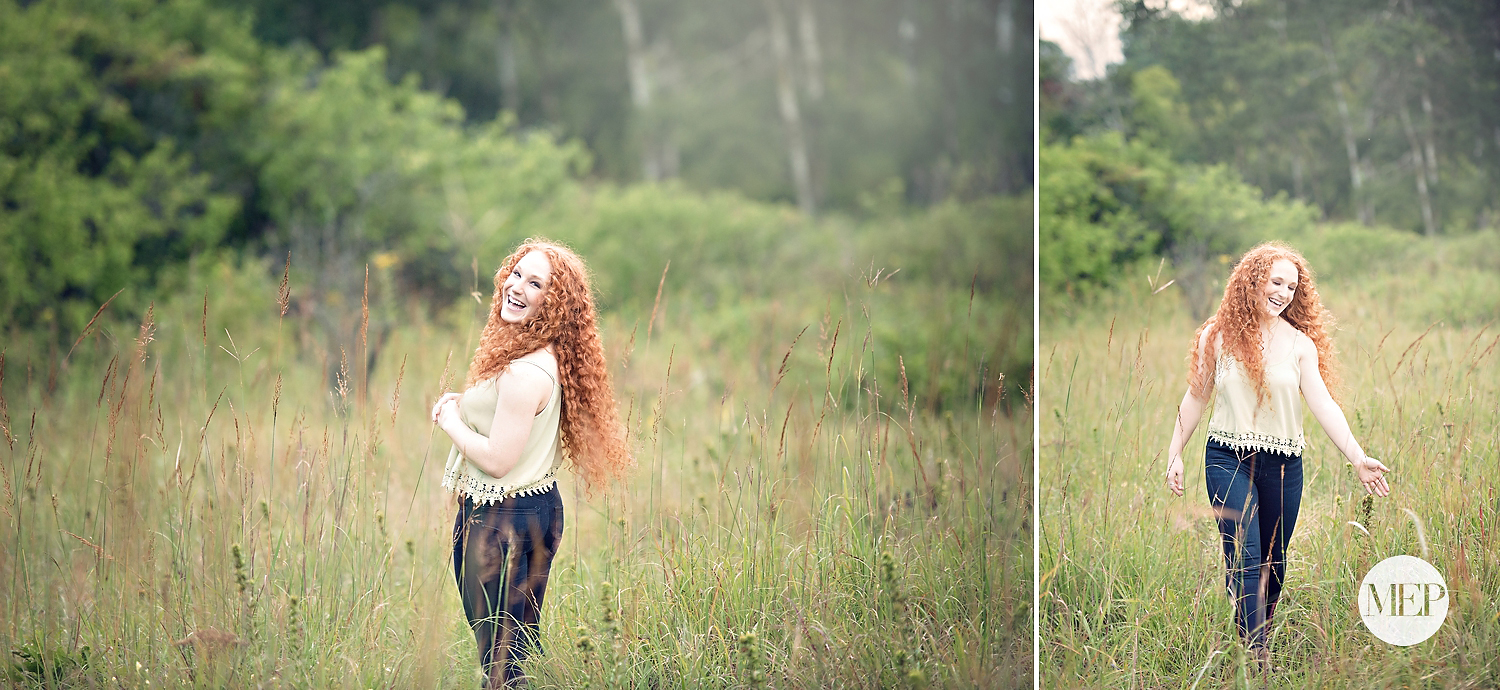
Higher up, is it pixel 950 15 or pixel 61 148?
pixel 950 15

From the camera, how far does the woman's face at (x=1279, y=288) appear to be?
2.54 metres

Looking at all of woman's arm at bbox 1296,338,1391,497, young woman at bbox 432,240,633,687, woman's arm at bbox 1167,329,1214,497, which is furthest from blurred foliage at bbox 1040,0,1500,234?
young woman at bbox 432,240,633,687

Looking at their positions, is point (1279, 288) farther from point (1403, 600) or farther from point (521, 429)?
point (521, 429)

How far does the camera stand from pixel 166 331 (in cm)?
693

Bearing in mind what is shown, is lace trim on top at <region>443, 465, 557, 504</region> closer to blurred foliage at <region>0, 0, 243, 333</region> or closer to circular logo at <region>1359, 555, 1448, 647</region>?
circular logo at <region>1359, 555, 1448, 647</region>

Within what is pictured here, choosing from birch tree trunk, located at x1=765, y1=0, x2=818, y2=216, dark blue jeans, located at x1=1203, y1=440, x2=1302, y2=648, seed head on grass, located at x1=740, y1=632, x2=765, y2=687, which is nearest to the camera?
seed head on grass, located at x1=740, y1=632, x2=765, y2=687

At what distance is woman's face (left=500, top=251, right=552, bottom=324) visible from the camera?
7.56 feet

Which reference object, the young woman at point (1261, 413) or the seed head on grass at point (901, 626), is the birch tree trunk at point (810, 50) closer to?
the young woman at point (1261, 413)

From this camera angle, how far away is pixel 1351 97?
2859 mm

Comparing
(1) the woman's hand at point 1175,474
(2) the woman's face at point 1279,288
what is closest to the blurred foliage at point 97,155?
(1) the woman's hand at point 1175,474

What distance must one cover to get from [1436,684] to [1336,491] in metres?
0.59

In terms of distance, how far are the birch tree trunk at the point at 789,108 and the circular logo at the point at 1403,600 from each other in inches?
503

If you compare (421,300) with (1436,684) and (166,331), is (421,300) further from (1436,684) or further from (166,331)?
(1436,684)

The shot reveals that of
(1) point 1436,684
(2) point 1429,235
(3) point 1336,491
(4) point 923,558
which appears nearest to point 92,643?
(4) point 923,558
